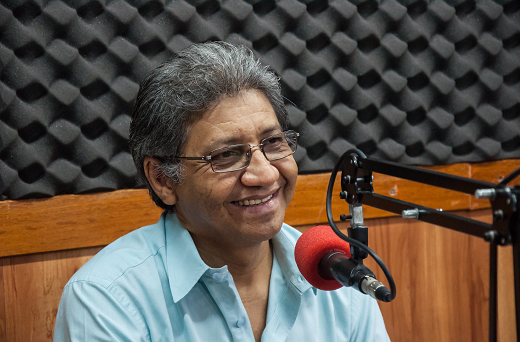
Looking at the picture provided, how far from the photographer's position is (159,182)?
4.45 ft

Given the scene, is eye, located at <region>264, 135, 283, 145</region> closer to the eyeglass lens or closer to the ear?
the eyeglass lens

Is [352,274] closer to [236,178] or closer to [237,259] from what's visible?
[236,178]

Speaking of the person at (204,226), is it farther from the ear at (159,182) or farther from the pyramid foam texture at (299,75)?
the pyramid foam texture at (299,75)

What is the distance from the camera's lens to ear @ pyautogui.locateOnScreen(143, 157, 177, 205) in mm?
1341

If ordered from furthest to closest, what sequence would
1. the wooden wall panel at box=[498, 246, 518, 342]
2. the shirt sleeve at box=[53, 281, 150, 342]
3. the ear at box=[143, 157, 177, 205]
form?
the wooden wall panel at box=[498, 246, 518, 342]
the ear at box=[143, 157, 177, 205]
the shirt sleeve at box=[53, 281, 150, 342]

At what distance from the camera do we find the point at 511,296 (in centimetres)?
221

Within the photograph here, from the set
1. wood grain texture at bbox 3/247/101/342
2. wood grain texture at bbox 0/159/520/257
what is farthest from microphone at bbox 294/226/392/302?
wood grain texture at bbox 3/247/101/342

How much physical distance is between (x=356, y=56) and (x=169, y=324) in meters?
1.26

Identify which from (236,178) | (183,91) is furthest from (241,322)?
(183,91)

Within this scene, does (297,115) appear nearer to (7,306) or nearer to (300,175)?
(300,175)

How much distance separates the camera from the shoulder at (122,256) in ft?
3.90

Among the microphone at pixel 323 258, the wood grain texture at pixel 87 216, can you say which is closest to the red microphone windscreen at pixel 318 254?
the microphone at pixel 323 258

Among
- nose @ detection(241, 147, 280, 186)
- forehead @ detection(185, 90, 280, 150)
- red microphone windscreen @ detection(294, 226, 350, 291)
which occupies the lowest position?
red microphone windscreen @ detection(294, 226, 350, 291)

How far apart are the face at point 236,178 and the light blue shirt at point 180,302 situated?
125 millimetres
